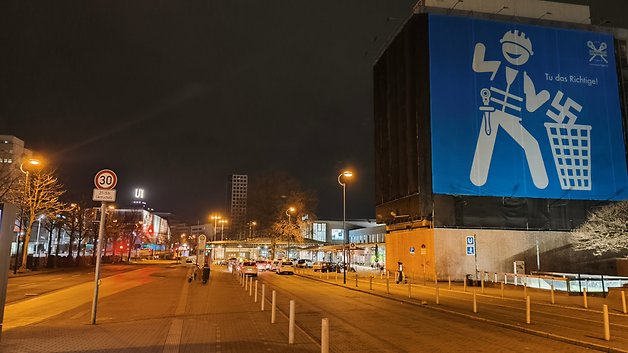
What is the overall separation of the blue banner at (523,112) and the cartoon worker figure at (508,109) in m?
0.10

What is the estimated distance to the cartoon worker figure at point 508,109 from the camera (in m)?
46.0

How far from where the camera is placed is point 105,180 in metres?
13.1

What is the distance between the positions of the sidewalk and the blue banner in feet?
105

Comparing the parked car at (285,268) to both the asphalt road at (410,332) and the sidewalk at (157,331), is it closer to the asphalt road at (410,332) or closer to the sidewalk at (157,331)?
the asphalt road at (410,332)

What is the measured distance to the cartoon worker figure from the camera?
46.0 meters

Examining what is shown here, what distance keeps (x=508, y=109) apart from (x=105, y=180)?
4267cm

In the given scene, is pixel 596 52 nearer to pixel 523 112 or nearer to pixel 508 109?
pixel 523 112

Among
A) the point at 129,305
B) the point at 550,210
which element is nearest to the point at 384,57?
the point at 550,210

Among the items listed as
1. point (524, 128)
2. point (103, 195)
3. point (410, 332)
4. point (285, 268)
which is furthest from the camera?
point (285, 268)

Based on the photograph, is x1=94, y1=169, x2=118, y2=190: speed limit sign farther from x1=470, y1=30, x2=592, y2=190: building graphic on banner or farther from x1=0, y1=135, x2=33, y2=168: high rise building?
x1=0, y1=135, x2=33, y2=168: high rise building

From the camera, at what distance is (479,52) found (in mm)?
47531

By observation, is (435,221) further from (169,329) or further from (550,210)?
(169,329)

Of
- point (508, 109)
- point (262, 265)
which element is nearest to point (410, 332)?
point (508, 109)

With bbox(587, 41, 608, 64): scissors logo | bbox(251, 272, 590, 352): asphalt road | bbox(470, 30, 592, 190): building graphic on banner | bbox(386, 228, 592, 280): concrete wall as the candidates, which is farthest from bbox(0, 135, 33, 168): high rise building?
bbox(251, 272, 590, 352): asphalt road
